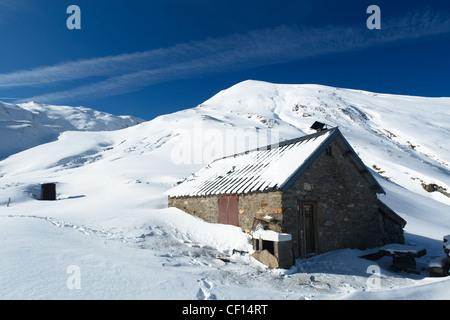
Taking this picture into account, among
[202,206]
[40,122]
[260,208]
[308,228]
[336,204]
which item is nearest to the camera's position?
[260,208]

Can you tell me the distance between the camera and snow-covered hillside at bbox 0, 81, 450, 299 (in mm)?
5504

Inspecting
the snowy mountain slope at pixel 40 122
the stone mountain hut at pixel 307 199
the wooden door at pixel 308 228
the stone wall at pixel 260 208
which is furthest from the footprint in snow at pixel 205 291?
the snowy mountain slope at pixel 40 122

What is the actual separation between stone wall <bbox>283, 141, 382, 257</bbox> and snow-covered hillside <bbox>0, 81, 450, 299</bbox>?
0.86 metres

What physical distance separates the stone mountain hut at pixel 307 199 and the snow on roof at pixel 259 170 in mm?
44

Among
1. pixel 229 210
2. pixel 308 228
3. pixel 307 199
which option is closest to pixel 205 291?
pixel 307 199

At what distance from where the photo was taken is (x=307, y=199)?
10945mm

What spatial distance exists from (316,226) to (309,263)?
1704 mm

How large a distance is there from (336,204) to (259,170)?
3.50m

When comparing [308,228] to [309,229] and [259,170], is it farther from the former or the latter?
[259,170]

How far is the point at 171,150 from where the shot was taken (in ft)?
129

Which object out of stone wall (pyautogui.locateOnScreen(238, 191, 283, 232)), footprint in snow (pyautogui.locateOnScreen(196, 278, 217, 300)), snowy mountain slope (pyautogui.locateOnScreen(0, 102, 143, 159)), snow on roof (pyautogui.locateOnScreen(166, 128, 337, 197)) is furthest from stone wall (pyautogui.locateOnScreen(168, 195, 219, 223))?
snowy mountain slope (pyautogui.locateOnScreen(0, 102, 143, 159))
